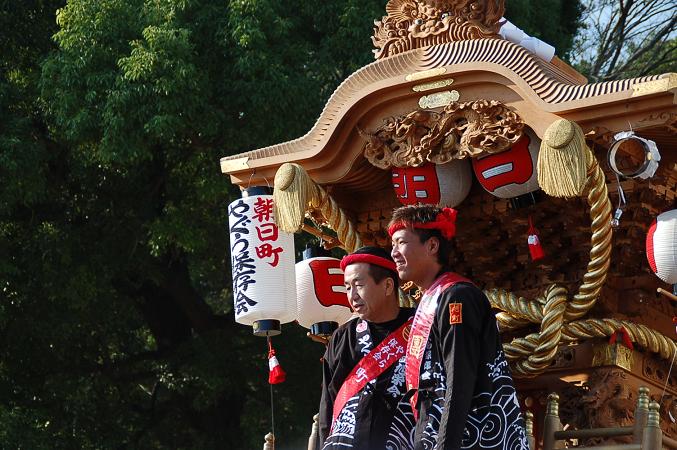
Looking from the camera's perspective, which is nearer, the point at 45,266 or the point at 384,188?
the point at 384,188

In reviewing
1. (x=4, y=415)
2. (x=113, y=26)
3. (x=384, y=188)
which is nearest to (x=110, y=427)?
(x=4, y=415)

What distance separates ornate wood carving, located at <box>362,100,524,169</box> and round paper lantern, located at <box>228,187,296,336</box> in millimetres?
700

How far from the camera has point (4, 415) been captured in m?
10.7

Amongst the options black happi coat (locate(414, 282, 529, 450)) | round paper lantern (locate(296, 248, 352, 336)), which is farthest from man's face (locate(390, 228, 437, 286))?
round paper lantern (locate(296, 248, 352, 336))

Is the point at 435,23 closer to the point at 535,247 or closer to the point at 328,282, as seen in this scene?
the point at 535,247

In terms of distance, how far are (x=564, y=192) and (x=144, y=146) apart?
231 inches

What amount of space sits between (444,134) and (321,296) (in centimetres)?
141

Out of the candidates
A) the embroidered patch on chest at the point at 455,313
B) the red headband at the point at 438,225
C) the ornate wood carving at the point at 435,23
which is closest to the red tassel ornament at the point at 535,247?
the ornate wood carving at the point at 435,23

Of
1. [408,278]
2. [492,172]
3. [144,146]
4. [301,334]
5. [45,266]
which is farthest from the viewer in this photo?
[301,334]

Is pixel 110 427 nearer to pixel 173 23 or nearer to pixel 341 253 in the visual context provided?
pixel 341 253

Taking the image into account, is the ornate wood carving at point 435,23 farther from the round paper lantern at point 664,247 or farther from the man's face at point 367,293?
the man's face at point 367,293

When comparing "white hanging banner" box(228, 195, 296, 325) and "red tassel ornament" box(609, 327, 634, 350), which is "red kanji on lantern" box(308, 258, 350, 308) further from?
"red tassel ornament" box(609, 327, 634, 350)

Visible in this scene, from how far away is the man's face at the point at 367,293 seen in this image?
14.8 ft

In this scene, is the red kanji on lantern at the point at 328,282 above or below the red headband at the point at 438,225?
above
